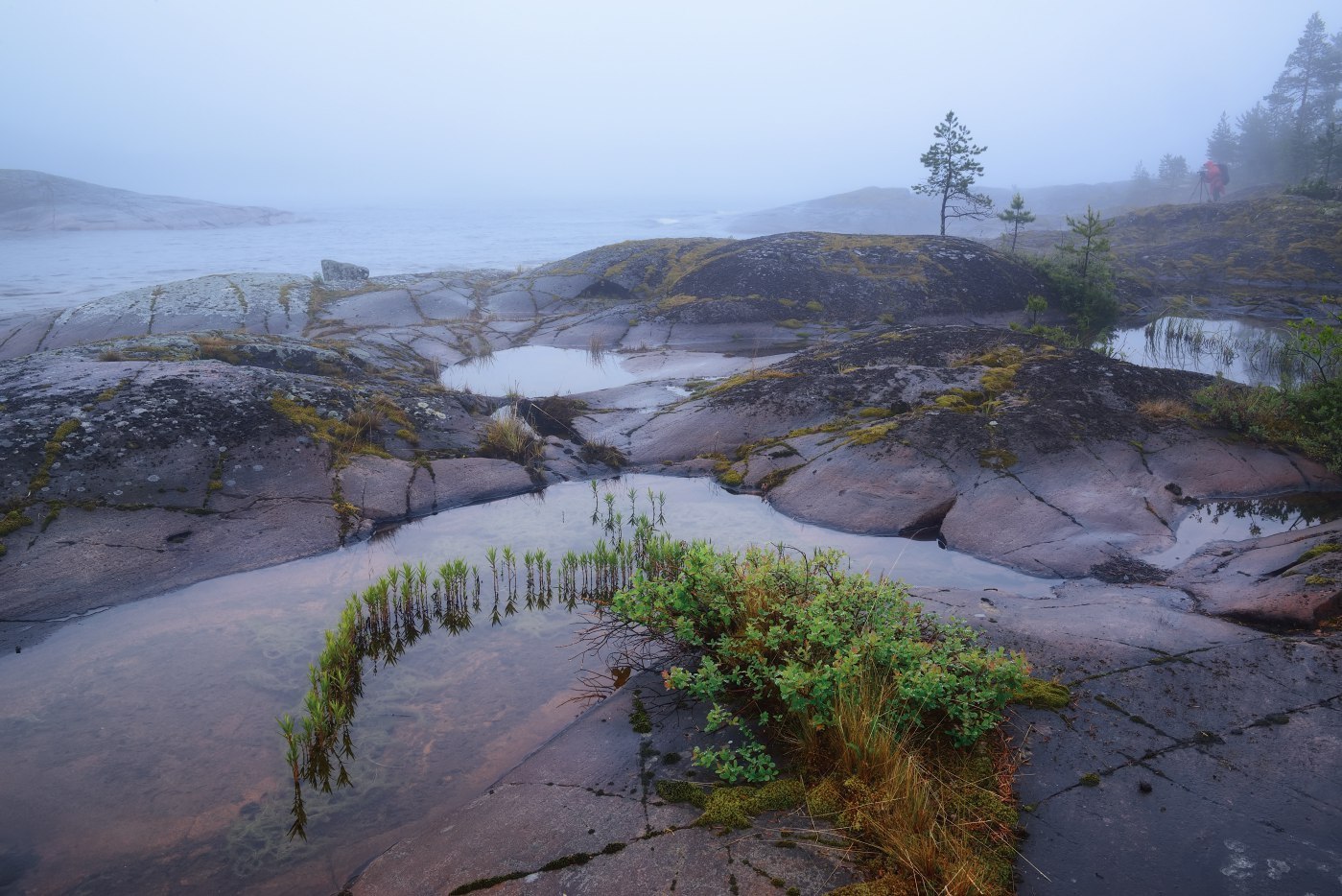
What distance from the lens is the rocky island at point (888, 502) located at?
4.17m

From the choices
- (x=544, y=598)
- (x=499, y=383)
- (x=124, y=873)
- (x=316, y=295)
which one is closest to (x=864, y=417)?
(x=544, y=598)

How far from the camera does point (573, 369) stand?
2050 centimetres

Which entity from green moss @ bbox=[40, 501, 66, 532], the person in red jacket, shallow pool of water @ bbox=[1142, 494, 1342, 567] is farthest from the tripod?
green moss @ bbox=[40, 501, 66, 532]

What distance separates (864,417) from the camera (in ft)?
41.6

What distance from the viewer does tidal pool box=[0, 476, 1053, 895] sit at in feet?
15.4

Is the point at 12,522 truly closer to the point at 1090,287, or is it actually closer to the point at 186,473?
the point at 186,473

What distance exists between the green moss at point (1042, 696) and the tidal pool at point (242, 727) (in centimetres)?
284

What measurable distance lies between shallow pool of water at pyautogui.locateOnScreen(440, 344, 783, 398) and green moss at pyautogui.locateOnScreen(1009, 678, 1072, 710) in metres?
13.5

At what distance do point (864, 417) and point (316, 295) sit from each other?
2217 cm

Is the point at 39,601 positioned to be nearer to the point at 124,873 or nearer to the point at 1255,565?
the point at 124,873

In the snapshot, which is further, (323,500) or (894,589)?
(323,500)

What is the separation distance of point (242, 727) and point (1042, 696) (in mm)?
6300

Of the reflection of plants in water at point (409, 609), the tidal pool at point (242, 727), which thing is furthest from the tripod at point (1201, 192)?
the reflection of plants in water at point (409, 609)

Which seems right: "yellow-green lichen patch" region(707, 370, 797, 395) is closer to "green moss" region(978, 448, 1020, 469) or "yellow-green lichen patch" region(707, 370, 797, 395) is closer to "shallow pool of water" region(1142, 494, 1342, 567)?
"green moss" region(978, 448, 1020, 469)
